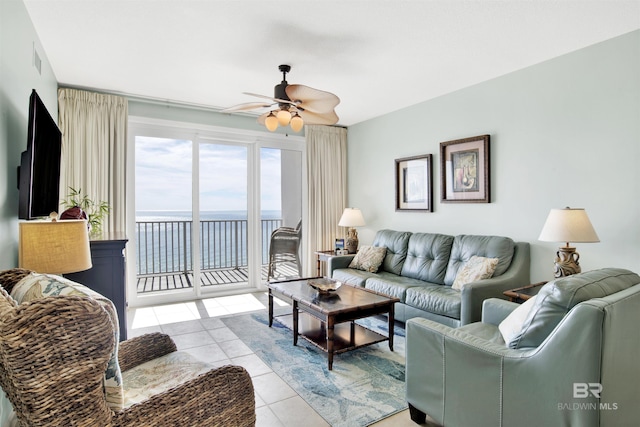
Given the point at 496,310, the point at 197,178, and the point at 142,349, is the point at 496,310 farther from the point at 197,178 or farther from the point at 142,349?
the point at 197,178

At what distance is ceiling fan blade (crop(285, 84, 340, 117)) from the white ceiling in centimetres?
A: 41

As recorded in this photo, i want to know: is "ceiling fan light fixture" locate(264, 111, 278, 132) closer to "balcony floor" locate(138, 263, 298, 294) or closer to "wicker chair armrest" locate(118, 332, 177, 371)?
"wicker chair armrest" locate(118, 332, 177, 371)

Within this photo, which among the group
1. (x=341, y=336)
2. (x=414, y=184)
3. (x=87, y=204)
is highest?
(x=414, y=184)

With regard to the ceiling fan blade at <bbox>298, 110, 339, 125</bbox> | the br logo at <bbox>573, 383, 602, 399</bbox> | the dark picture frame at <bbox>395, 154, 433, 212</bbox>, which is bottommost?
the br logo at <bbox>573, 383, 602, 399</bbox>

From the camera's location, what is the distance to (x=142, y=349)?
1.83 m

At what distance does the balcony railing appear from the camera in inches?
193

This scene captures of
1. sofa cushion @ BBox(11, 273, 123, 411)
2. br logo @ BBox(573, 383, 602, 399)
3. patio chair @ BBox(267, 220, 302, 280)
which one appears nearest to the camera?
sofa cushion @ BBox(11, 273, 123, 411)

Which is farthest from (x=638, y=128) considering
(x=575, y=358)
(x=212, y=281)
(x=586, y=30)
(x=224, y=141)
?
(x=212, y=281)

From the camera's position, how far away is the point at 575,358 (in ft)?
4.61

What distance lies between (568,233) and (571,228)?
44mm

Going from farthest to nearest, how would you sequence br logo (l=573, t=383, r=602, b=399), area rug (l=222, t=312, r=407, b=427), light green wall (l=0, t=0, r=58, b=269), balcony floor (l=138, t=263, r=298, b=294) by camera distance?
balcony floor (l=138, t=263, r=298, b=294) → area rug (l=222, t=312, r=407, b=427) → light green wall (l=0, t=0, r=58, b=269) → br logo (l=573, t=383, r=602, b=399)

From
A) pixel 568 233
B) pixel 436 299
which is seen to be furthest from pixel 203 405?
pixel 568 233

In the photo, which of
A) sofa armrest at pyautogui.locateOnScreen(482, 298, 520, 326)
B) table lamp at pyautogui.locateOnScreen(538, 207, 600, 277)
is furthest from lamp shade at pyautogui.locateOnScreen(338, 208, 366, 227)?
sofa armrest at pyautogui.locateOnScreen(482, 298, 520, 326)

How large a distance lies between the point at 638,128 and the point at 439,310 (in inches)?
82.6
